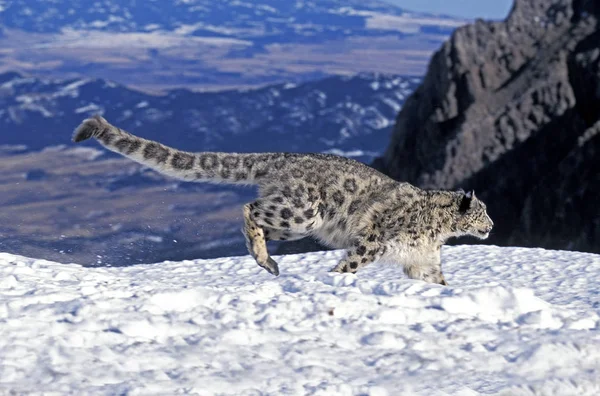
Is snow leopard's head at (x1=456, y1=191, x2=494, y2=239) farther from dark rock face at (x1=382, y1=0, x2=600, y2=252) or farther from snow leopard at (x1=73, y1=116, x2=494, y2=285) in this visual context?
dark rock face at (x1=382, y1=0, x2=600, y2=252)

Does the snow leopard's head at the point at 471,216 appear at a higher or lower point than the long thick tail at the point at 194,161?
lower

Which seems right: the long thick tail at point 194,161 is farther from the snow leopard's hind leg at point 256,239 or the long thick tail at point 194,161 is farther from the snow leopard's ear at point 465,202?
the snow leopard's ear at point 465,202

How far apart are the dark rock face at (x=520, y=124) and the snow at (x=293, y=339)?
1750 cm

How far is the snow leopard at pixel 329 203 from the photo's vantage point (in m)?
11.9

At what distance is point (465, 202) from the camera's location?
1232cm

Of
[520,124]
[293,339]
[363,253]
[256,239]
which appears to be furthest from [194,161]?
[520,124]

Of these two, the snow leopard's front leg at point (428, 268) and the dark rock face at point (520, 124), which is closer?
Result: the snow leopard's front leg at point (428, 268)

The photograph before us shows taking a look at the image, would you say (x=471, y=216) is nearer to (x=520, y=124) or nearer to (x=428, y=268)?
(x=428, y=268)

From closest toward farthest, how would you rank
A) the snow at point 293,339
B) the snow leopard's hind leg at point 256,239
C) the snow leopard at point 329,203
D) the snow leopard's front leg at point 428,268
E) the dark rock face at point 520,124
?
the snow at point 293,339
the snow leopard at point 329,203
the snow leopard's hind leg at point 256,239
the snow leopard's front leg at point 428,268
the dark rock face at point 520,124

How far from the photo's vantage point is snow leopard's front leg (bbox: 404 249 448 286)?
483 inches

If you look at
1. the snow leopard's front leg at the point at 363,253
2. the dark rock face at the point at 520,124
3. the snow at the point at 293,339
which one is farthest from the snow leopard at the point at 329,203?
the dark rock face at the point at 520,124

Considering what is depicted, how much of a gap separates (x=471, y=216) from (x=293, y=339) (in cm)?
397

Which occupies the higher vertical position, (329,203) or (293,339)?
(329,203)

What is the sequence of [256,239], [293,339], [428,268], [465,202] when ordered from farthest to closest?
1. [428,268]
2. [465,202]
3. [256,239]
4. [293,339]
